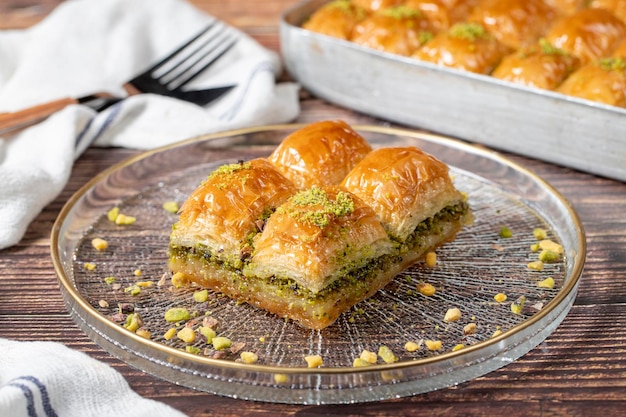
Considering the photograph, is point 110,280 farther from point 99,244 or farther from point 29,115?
point 29,115

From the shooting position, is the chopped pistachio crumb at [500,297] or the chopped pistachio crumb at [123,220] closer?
the chopped pistachio crumb at [500,297]

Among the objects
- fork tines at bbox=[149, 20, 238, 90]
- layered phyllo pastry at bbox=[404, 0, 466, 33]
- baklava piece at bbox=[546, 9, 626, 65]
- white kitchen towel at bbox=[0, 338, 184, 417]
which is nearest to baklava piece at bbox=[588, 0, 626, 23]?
baklava piece at bbox=[546, 9, 626, 65]

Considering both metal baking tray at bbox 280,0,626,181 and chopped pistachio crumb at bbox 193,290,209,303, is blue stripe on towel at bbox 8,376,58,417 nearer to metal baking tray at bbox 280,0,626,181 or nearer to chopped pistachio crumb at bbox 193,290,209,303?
chopped pistachio crumb at bbox 193,290,209,303

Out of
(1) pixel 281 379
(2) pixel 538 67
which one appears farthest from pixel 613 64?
(1) pixel 281 379

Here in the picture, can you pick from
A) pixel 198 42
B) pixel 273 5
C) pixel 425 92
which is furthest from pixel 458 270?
pixel 273 5

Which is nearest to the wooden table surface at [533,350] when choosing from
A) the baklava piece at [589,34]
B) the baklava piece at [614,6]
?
the baklava piece at [589,34]

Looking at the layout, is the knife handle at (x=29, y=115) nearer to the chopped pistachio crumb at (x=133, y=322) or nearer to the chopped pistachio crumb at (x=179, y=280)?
the chopped pistachio crumb at (x=179, y=280)

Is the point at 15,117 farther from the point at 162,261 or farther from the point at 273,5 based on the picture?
the point at 273,5
